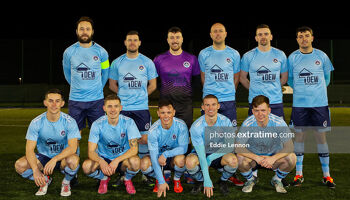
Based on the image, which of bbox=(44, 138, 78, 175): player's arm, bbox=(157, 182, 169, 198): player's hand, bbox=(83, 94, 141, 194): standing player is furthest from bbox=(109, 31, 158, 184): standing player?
bbox=(157, 182, 169, 198): player's hand

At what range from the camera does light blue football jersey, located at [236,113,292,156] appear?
5340 mm

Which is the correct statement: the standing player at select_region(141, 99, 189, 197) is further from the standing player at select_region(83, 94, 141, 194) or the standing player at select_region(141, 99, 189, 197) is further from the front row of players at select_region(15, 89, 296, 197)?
the standing player at select_region(83, 94, 141, 194)

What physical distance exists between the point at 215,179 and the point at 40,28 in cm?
3339

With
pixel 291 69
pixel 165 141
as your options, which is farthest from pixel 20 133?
pixel 291 69

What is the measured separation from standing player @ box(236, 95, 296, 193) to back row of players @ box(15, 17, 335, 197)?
0.02 metres

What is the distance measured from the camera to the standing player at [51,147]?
5.05 meters

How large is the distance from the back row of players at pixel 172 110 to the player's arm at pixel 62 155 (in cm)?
1

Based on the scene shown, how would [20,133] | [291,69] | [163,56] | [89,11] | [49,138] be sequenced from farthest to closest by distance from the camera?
[89,11] < [20,133] < [163,56] < [291,69] < [49,138]

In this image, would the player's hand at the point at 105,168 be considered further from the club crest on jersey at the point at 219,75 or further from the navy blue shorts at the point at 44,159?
the club crest on jersey at the point at 219,75

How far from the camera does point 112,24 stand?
1417 inches

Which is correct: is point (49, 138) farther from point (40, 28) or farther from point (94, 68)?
point (40, 28)

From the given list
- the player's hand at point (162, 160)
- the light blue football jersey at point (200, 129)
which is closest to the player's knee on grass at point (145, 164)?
the player's hand at point (162, 160)

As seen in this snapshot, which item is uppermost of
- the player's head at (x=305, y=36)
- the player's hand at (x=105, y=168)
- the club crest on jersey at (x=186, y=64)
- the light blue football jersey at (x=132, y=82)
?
the player's head at (x=305, y=36)

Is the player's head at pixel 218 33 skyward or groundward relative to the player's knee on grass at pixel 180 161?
skyward
